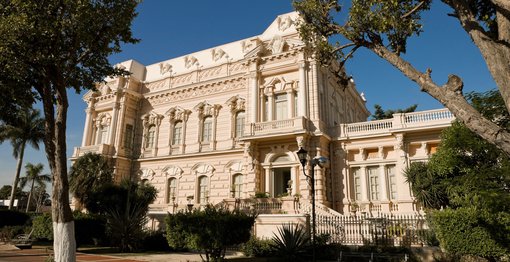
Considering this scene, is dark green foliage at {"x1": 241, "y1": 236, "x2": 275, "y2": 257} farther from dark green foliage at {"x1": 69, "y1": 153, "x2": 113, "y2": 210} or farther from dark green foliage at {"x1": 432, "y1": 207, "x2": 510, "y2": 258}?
dark green foliage at {"x1": 69, "y1": 153, "x2": 113, "y2": 210}

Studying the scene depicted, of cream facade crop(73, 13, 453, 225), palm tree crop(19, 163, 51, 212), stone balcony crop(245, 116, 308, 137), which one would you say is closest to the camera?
cream facade crop(73, 13, 453, 225)

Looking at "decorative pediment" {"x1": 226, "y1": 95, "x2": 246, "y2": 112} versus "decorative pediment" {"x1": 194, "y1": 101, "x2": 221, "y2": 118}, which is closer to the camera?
"decorative pediment" {"x1": 226, "y1": 95, "x2": 246, "y2": 112}

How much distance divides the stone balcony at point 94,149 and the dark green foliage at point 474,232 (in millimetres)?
22325

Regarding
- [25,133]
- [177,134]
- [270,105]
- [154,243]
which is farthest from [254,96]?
[25,133]

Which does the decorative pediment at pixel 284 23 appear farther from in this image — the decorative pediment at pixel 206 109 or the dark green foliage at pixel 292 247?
the dark green foliage at pixel 292 247

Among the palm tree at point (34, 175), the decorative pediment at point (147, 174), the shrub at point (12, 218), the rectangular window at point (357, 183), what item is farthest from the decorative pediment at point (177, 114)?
the palm tree at point (34, 175)

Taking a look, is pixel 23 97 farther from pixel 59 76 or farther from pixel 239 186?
pixel 239 186

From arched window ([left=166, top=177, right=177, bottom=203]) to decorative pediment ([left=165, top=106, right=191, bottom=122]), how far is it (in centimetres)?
448

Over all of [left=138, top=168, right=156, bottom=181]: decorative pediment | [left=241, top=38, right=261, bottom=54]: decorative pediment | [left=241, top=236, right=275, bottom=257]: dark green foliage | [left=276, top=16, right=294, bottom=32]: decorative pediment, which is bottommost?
[left=241, top=236, right=275, bottom=257]: dark green foliage

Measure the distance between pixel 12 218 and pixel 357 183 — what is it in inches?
906

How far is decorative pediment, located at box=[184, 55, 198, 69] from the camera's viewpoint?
88.1 ft

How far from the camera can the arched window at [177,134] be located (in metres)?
25.2

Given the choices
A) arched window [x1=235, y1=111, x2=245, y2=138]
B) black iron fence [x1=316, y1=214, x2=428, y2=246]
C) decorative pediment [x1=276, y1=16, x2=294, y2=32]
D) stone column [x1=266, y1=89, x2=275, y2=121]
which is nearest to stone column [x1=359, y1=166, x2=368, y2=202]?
black iron fence [x1=316, y1=214, x2=428, y2=246]

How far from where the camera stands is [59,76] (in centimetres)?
934
